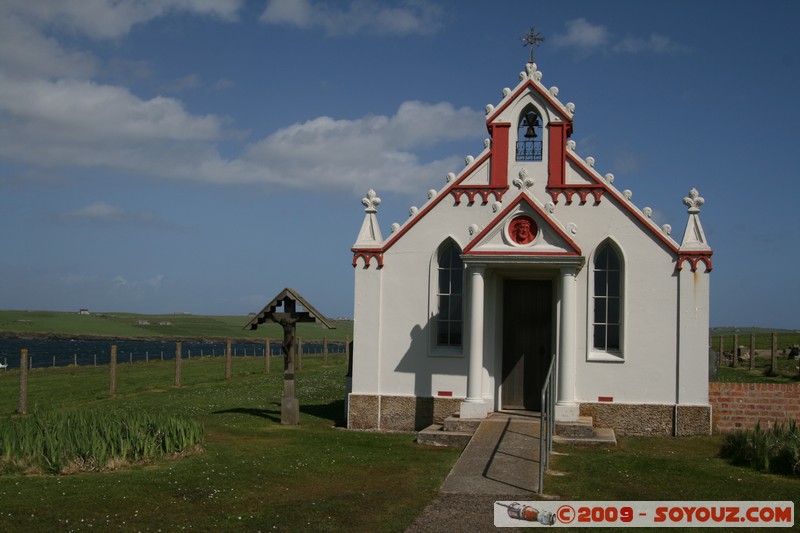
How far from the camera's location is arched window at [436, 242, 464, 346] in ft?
63.5

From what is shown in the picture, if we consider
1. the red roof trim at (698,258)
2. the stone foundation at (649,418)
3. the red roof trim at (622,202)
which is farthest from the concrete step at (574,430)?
the red roof trim at (622,202)

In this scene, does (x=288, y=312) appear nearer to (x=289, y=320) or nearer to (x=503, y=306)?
(x=289, y=320)

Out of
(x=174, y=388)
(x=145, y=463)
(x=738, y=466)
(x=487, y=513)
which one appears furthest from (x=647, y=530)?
(x=174, y=388)

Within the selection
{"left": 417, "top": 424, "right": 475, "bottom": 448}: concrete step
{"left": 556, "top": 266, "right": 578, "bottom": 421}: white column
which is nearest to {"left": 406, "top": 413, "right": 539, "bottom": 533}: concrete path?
{"left": 417, "top": 424, "right": 475, "bottom": 448}: concrete step

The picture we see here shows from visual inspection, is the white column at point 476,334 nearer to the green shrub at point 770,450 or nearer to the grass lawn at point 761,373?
the green shrub at point 770,450

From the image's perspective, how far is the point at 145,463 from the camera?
13.4m

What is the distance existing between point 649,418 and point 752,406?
2346 millimetres

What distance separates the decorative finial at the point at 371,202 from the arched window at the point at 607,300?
5.34 metres

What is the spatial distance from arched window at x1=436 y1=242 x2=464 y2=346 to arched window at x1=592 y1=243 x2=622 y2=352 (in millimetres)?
3109

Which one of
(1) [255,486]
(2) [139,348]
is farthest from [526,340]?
(2) [139,348]

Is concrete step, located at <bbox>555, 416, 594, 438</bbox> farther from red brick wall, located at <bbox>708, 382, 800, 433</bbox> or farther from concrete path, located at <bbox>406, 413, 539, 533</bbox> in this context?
red brick wall, located at <bbox>708, 382, 800, 433</bbox>

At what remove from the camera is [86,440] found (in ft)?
42.2

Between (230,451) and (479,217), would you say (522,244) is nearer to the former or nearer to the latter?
(479,217)

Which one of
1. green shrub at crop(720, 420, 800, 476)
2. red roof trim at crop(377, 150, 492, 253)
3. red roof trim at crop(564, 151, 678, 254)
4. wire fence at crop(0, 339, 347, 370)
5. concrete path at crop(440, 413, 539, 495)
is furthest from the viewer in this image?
wire fence at crop(0, 339, 347, 370)
